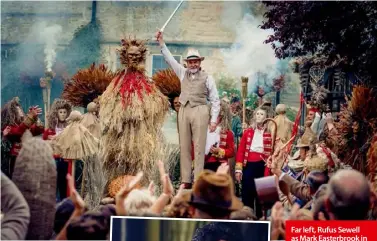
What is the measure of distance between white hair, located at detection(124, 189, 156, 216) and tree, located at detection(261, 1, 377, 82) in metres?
1.93

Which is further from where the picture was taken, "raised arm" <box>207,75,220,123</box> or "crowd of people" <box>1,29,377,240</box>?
"raised arm" <box>207,75,220,123</box>

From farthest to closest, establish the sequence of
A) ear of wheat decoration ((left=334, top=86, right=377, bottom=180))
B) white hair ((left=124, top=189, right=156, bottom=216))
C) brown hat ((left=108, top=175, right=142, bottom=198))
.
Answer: ear of wheat decoration ((left=334, top=86, right=377, bottom=180))
brown hat ((left=108, top=175, right=142, bottom=198))
white hair ((left=124, top=189, right=156, bottom=216))

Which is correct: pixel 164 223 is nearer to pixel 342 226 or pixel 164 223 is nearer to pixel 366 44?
pixel 342 226

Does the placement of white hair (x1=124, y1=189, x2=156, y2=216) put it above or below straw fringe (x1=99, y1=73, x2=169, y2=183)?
below

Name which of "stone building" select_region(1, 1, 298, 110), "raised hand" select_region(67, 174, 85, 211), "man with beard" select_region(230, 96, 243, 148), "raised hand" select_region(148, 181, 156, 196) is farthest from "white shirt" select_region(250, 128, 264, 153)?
"raised hand" select_region(67, 174, 85, 211)

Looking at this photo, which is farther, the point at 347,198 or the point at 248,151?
the point at 248,151

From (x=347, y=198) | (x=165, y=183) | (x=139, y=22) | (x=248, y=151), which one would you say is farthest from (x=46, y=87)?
(x=347, y=198)

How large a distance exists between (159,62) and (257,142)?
1.26 m

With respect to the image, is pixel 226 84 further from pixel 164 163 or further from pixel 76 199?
pixel 76 199

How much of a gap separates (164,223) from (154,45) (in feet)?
5.83

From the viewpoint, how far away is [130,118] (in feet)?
31.7

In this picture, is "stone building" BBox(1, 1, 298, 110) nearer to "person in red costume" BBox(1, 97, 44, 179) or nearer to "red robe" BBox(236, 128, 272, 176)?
"person in red costume" BBox(1, 97, 44, 179)

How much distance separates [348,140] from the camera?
989 centimetres

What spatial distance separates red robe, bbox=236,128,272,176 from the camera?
979cm
